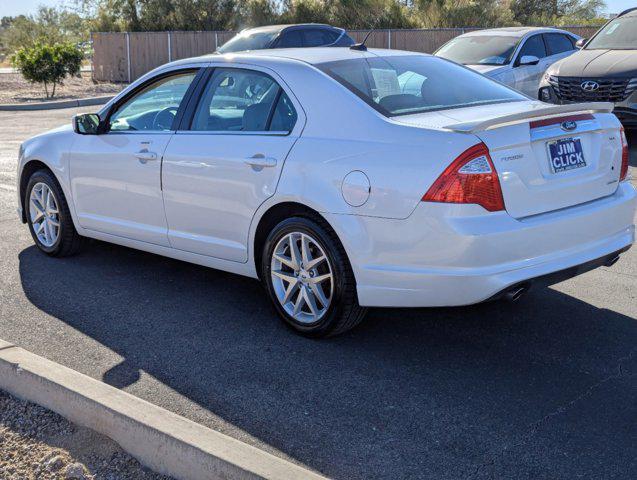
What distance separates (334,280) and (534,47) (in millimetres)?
10339

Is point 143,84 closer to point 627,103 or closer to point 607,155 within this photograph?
point 607,155

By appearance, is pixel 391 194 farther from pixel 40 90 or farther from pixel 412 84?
pixel 40 90

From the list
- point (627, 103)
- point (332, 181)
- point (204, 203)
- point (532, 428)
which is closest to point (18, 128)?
point (627, 103)

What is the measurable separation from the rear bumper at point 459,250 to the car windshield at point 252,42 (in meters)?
12.6

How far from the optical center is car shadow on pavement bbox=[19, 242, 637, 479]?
12.5ft

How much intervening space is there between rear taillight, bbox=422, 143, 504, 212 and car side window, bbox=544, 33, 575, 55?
35.3 feet

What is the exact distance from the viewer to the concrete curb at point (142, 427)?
3.42 metres

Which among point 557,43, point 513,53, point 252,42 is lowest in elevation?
point 513,53

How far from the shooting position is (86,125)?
21.6ft

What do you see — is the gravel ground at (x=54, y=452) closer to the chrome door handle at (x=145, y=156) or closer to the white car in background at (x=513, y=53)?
the chrome door handle at (x=145, y=156)

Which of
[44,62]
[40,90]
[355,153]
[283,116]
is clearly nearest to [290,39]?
[44,62]

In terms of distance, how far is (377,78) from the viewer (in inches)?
213

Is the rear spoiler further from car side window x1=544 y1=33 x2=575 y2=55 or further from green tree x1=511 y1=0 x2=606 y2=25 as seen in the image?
green tree x1=511 y1=0 x2=606 y2=25

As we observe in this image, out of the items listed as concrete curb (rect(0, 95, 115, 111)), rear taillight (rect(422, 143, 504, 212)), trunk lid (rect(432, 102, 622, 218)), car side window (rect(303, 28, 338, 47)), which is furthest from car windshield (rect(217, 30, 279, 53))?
rear taillight (rect(422, 143, 504, 212))
